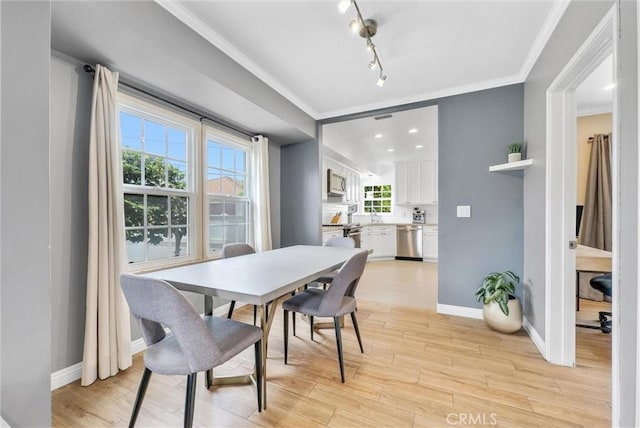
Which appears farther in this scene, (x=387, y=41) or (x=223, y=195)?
(x=223, y=195)

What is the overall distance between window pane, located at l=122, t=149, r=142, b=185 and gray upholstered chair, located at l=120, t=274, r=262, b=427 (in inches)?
55.6

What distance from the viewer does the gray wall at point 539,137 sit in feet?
5.18

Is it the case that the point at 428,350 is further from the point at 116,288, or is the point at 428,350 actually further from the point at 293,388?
the point at 116,288

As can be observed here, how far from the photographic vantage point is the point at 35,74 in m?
0.82

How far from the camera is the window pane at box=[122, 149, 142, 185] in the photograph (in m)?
2.15

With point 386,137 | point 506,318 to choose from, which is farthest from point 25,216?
point 386,137

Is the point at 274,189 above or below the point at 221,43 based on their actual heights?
below

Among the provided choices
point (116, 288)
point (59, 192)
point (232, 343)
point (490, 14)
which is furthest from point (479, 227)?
point (59, 192)

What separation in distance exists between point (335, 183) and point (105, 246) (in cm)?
421

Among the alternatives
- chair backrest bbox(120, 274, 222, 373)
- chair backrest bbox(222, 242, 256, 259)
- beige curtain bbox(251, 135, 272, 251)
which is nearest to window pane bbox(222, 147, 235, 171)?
beige curtain bbox(251, 135, 272, 251)

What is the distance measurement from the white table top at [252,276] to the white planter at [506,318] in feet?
4.96

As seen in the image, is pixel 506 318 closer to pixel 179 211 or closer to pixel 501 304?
pixel 501 304

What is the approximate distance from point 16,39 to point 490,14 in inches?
96.7

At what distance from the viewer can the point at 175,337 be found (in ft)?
3.84
